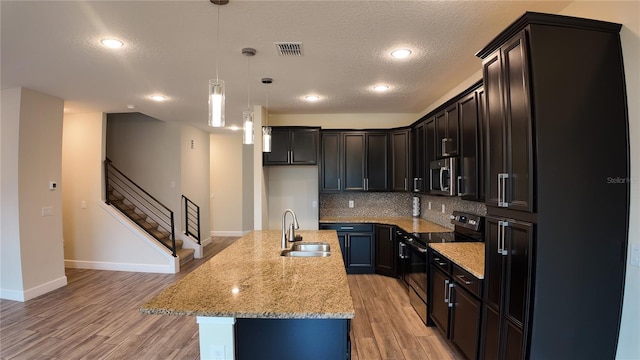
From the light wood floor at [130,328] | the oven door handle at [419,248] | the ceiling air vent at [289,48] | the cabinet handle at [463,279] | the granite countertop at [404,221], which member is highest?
the ceiling air vent at [289,48]

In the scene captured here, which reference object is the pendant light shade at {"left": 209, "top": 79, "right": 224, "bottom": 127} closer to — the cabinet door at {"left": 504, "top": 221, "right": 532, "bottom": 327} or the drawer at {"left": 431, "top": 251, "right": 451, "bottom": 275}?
the cabinet door at {"left": 504, "top": 221, "right": 532, "bottom": 327}

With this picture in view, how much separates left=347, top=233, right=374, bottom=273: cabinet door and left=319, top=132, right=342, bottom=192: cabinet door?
0.85 meters

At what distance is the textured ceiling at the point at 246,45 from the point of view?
84.4 inches

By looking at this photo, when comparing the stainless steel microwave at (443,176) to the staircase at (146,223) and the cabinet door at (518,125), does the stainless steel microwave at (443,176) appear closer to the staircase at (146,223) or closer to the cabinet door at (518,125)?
the cabinet door at (518,125)

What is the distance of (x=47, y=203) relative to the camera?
438 centimetres

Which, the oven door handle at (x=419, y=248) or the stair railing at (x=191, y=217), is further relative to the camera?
the stair railing at (x=191, y=217)

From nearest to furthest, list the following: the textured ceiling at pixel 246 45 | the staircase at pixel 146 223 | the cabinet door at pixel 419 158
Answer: the textured ceiling at pixel 246 45
the cabinet door at pixel 419 158
the staircase at pixel 146 223

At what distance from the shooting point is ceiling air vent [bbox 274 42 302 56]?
267cm

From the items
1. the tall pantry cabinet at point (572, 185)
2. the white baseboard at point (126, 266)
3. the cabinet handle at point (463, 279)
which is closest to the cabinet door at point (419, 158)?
the cabinet handle at point (463, 279)

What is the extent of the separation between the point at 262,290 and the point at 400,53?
235 cm

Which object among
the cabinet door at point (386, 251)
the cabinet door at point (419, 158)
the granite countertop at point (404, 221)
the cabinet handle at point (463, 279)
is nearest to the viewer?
the cabinet handle at point (463, 279)

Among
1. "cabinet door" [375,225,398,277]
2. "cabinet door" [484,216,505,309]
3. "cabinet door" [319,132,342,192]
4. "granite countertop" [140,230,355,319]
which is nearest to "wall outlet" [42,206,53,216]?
"granite countertop" [140,230,355,319]

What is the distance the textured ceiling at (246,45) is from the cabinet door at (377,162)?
2.79 feet

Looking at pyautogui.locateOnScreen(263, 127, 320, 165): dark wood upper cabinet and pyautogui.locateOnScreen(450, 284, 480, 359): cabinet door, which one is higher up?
pyautogui.locateOnScreen(263, 127, 320, 165): dark wood upper cabinet
